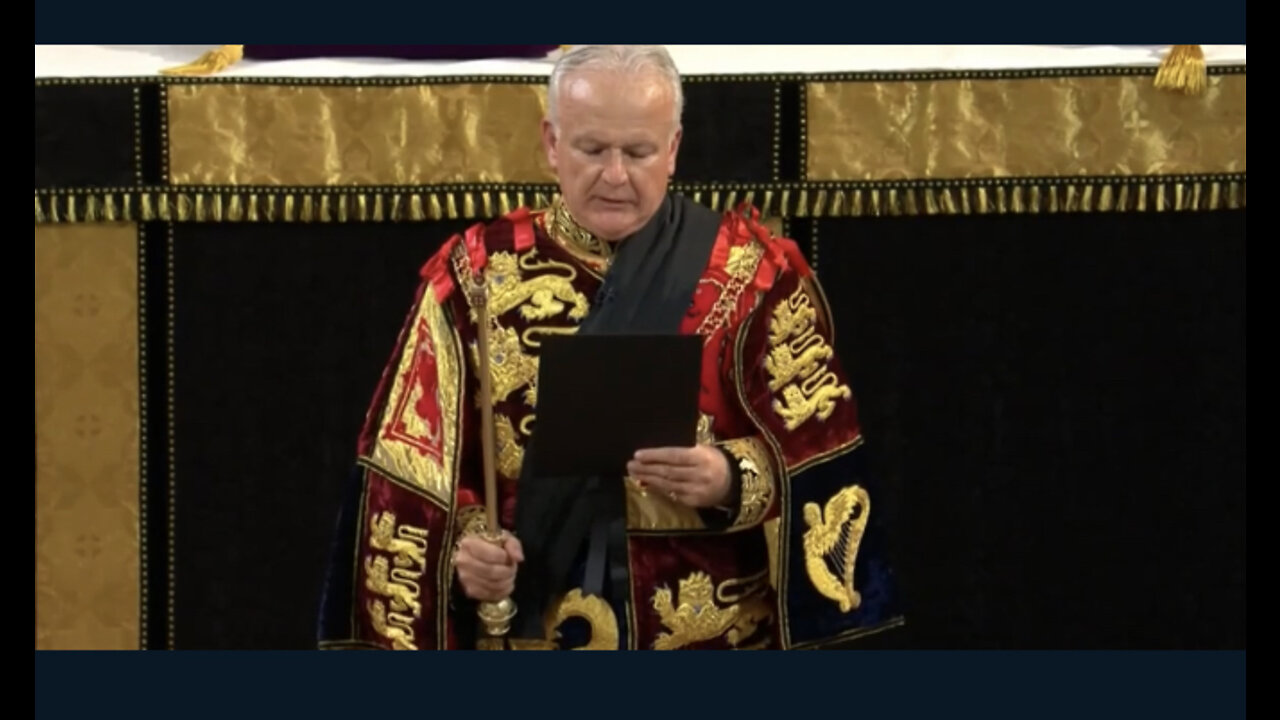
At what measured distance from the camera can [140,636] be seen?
13.5 feet

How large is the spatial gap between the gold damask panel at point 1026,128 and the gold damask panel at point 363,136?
52 cm

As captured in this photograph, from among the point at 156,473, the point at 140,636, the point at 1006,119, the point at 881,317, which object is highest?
the point at 1006,119

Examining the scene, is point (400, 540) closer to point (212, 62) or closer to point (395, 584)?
point (395, 584)

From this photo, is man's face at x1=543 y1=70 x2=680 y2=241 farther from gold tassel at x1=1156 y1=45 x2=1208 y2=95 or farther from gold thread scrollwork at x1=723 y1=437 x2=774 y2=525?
gold tassel at x1=1156 y1=45 x2=1208 y2=95

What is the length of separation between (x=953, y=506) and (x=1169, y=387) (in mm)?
429

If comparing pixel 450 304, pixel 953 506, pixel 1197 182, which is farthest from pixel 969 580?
pixel 450 304

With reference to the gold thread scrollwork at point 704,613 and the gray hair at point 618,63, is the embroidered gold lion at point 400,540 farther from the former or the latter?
the gray hair at point 618,63

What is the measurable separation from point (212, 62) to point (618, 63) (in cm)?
105

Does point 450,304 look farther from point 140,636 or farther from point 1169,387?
point 1169,387

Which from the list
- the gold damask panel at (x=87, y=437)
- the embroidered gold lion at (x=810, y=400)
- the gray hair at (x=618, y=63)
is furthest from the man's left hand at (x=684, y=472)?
the gold damask panel at (x=87, y=437)

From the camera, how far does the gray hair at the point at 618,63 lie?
10.7 ft

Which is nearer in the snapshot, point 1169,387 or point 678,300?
point 678,300

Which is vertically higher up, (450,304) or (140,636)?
(450,304)

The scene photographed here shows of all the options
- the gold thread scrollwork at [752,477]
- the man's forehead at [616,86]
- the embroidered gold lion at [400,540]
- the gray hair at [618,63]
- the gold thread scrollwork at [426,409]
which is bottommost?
the embroidered gold lion at [400,540]
